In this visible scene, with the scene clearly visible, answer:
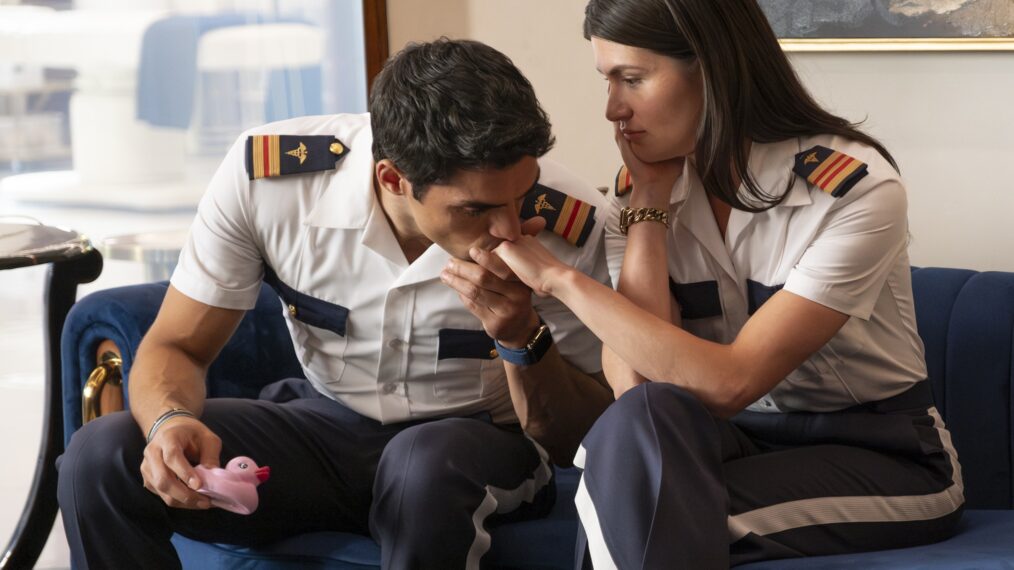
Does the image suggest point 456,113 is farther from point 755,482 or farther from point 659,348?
point 755,482

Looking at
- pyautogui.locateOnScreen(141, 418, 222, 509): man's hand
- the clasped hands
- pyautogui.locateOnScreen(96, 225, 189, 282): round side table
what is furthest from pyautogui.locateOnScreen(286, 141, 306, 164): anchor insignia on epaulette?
pyautogui.locateOnScreen(96, 225, 189, 282): round side table

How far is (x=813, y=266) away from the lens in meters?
1.54

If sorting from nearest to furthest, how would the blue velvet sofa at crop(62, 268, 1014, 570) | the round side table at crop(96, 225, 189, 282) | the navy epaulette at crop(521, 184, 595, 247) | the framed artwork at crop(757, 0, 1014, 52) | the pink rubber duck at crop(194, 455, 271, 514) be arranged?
1. the pink rubber duck at crop(194, 455, 271, 514)
2. the navy epaulette at crop(521, 184, 595, 247)
3. the blue velvet sofa at crop(62, 268, 1014, 570)
4. the framed artwork at crop(757, 0, 1014, 52)
5. the round side table at crop(96, 225, 189, 282)

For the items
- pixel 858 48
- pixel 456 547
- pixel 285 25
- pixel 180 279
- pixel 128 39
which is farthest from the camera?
pixel 285 25

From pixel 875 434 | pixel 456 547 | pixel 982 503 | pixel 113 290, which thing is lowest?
pixel 982 503

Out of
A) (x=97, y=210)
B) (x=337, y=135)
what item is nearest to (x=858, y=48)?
(x=337, y=135)

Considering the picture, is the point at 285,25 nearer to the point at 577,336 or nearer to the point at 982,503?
the point at 577,336

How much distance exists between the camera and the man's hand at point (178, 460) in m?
1.49

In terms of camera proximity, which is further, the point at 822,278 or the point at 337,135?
the point at 337,135

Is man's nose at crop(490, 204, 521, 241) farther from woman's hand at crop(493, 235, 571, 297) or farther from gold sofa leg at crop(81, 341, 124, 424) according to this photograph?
gold sofa leg at crop(81, 341, 124, 424)

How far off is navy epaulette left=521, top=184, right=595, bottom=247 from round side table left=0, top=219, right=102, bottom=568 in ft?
2.85

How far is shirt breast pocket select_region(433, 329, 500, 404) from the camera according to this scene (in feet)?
5.87

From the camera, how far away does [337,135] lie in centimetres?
185

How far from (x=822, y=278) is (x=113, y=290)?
1.16 meters
